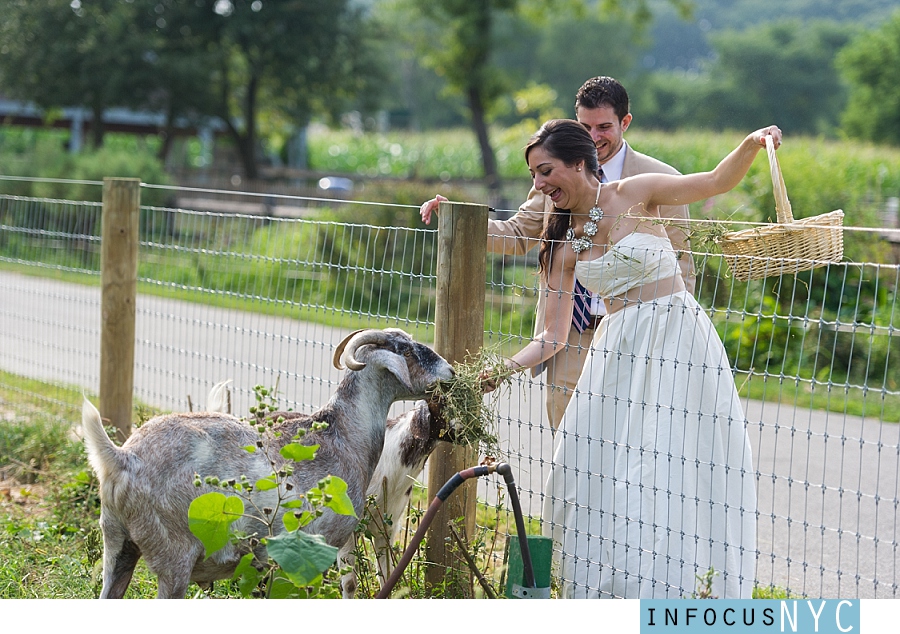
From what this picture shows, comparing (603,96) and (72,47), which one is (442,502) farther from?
(72,47)

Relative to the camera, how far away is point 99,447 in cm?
312

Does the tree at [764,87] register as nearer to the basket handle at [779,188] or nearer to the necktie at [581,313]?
the necktie at [581,313]

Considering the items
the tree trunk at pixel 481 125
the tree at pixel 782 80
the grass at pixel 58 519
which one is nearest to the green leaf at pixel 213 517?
the grass at pixel 58 519

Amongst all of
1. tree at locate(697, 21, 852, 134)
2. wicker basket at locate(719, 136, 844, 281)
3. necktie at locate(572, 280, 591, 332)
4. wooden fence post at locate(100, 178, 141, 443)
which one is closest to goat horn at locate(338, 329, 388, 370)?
necktie at locate(572, 280, 591, 332)

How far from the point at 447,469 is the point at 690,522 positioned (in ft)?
3.13

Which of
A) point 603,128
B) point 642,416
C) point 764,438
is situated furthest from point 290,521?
point 764,438

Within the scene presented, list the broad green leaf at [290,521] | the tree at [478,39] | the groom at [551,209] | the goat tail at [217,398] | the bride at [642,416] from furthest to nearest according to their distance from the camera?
the tree at [478,39] → the groom at [551,209] → the goat tail at [217,398] → the bride at [642,416] → the broad green leaf at [290,521]

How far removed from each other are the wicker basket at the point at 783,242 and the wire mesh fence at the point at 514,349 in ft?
0.54

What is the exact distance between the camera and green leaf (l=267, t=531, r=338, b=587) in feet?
9.18

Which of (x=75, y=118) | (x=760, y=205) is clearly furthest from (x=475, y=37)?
(x=75, y=118)

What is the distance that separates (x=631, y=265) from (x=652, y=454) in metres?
0.72

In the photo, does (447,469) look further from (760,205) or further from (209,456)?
(760,205)

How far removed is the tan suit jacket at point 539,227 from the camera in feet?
13.7

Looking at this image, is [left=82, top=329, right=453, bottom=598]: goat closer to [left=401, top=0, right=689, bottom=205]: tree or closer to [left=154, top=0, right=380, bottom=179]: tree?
[left=401, top=0, right=689, bottom=205]: tree
